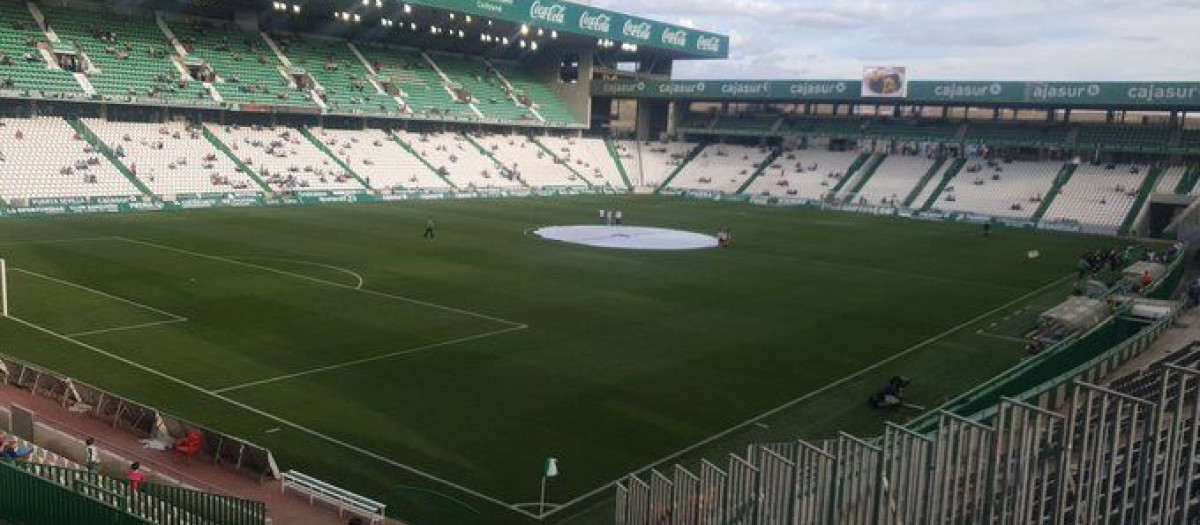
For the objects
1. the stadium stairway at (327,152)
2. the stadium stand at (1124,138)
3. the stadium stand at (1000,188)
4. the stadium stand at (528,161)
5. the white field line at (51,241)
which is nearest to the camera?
the white field line at (51,241)

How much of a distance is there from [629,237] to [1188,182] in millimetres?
46142

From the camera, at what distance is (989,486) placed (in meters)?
8.23

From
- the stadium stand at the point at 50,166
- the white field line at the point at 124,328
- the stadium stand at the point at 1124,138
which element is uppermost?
the stadium stand at the point at 1124,138

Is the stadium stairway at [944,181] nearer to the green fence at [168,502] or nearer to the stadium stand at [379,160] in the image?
the stadium stand at [379,160]

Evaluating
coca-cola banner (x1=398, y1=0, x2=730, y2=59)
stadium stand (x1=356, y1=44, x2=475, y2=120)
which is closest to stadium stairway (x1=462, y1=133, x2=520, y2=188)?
stadium stand (x1=356, y1=44, x2=475, y2=120)

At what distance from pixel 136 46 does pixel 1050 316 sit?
67757mm

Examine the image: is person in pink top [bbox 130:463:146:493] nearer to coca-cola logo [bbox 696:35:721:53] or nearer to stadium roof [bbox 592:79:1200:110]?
stadium roof [bbox 592:79:1200:110]

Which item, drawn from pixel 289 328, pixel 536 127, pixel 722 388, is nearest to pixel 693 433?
pixel 722 388

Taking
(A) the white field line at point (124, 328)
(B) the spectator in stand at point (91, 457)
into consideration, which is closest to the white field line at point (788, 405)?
(B) the spectator in stand at point (91, 457)

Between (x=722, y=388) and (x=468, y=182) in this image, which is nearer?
(x=722, y=388)

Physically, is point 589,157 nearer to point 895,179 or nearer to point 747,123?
point 747,123

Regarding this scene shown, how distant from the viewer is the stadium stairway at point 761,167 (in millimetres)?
86188

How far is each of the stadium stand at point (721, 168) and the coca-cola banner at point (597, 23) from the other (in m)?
11.9

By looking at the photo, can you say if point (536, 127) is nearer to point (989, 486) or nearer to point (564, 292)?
point (564, 292)
